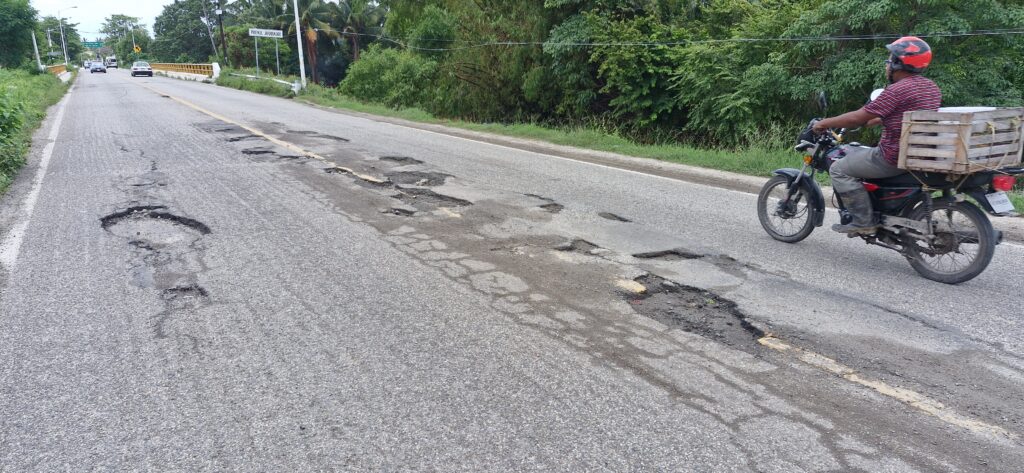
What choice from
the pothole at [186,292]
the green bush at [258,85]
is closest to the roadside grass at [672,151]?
the pothole at [186,292]

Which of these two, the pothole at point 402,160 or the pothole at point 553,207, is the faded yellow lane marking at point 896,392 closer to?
the pothole at point 553,207

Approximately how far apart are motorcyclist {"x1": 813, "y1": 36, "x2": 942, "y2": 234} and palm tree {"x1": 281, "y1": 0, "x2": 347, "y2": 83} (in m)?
52.6

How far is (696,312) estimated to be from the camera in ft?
14.6

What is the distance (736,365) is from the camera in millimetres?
3668

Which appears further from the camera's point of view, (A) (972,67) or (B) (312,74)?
(B) (312,74)

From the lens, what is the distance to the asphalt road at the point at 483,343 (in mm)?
2947

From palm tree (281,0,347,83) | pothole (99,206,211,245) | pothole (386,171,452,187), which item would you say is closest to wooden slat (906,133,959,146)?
pothole (386,171,452,187)

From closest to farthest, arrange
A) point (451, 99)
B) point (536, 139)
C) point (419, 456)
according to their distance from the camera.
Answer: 1. point (419, 456)
2. point (536, 139)
3. point (451, 99)

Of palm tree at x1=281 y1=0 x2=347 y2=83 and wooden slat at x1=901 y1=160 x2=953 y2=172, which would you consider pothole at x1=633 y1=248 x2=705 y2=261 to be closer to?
wooden slat at x1=901 y1=160 x2=953 y2=172

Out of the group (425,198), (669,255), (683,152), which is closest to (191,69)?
(683,152)

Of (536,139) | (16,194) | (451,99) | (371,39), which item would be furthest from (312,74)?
(16,194)

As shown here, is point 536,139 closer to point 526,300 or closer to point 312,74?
point 526,300

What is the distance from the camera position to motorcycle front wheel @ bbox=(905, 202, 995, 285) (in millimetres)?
4887

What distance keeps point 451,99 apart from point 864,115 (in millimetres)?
18903
